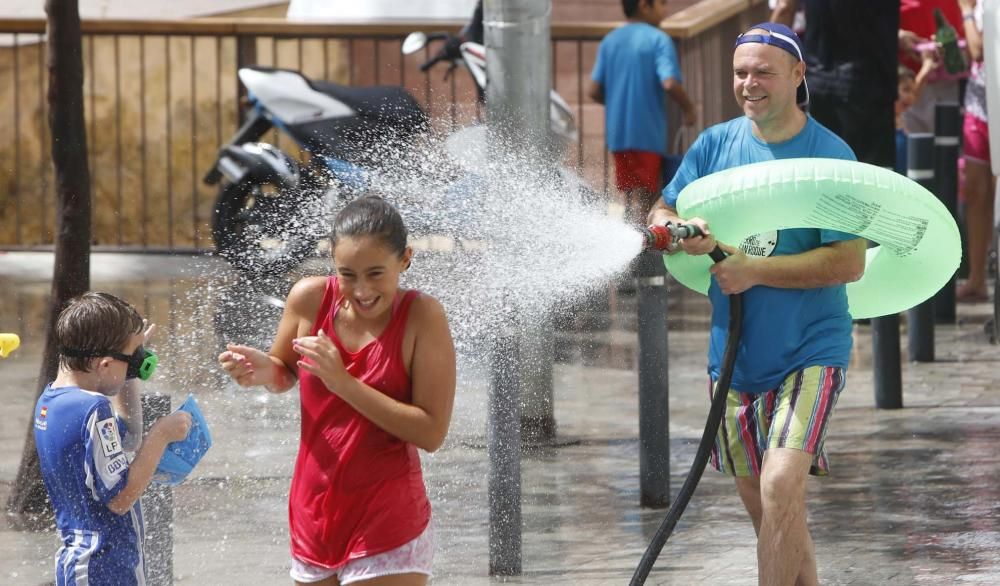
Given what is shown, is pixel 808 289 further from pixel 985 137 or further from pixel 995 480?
pixel 985 137

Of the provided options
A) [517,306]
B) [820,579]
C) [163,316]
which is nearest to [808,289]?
[820,579]

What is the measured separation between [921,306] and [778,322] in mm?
4973

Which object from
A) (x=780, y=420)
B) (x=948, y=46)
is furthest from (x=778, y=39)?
(x=948, y=46)

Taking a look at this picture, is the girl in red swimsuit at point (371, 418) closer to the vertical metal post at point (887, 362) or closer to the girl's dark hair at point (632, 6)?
the vertical metal post at point (887, 362)

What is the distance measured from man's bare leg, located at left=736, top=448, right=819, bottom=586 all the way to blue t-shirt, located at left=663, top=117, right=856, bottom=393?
0.83 ft

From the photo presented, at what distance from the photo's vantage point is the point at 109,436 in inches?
159

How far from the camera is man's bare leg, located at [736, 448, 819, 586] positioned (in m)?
4.69

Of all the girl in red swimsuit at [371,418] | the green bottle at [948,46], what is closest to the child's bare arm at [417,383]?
the girl in red swimsuit at [371,418]

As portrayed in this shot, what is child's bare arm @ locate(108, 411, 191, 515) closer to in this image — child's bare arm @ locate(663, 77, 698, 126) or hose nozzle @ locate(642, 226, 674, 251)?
hose nozzle @ locate(642, 226, 674, 251)

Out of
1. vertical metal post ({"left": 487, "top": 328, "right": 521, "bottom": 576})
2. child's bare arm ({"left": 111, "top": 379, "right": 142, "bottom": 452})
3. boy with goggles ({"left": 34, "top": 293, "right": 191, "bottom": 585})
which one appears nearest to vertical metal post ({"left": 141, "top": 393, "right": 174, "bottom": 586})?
child's bare arm ({"left": 111, "top": 379, "right": 142, "bottom": 452})

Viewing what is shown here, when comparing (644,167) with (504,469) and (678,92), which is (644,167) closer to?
(678,92)

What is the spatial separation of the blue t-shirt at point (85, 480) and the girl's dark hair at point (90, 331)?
3.5 inches

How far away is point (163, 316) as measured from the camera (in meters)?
10.6

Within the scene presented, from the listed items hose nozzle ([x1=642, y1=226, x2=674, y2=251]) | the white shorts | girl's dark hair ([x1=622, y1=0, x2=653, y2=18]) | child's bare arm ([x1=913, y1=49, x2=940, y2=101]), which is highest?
girl's dark hair ([x1=622, y1=0, x2=653, y2=18])
